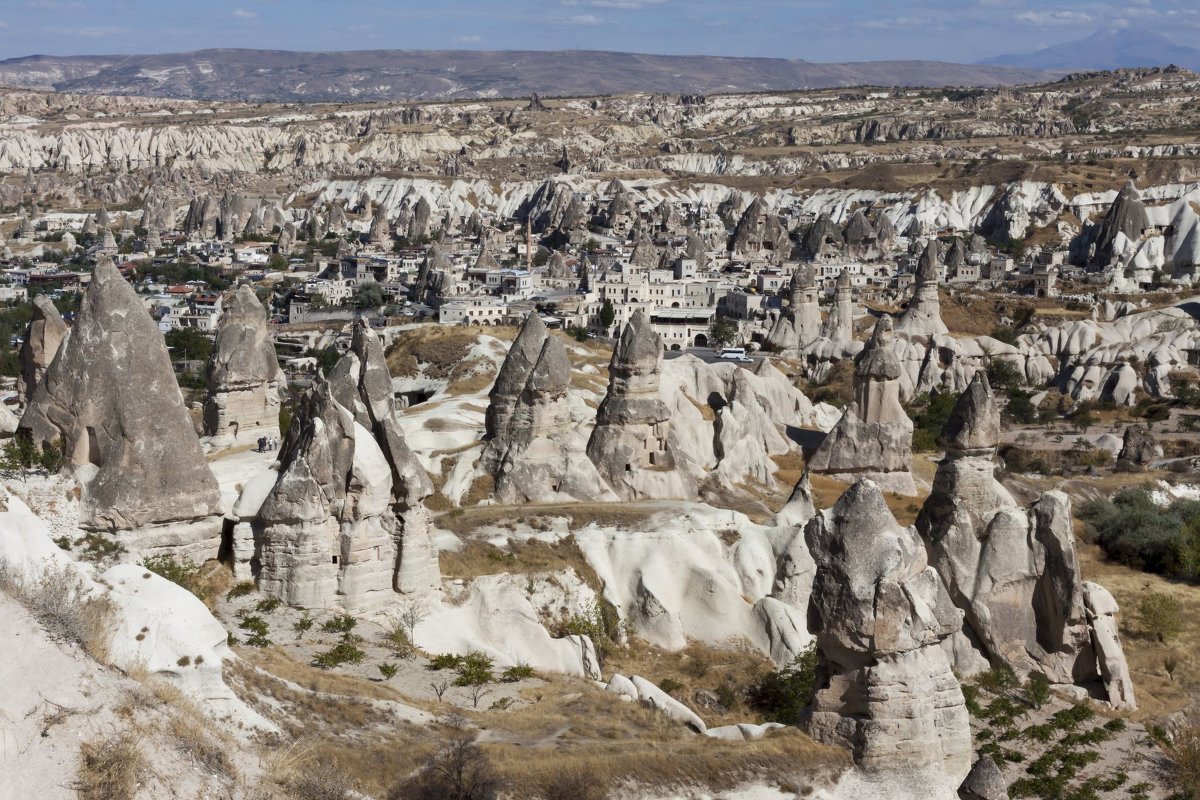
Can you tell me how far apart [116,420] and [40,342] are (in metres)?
6.63

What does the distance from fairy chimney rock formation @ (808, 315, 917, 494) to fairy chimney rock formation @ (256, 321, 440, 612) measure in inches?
618

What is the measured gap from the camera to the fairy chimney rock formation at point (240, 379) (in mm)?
23609

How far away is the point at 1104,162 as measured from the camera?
119m

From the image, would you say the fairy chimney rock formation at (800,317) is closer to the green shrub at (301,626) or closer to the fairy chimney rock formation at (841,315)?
the fairy chimney rock formation at (841,315)

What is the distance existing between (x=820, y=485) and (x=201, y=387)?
108ft

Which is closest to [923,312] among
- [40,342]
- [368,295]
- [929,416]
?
[929,416]

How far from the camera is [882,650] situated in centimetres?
1227

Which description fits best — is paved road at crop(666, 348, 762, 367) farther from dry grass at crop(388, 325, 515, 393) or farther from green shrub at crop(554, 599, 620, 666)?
green shrub at crop(554, 599, 620, 666)

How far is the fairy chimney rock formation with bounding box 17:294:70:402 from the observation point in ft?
62.8

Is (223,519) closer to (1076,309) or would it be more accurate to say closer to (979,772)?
(979,772)

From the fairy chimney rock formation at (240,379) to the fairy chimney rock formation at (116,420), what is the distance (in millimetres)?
9626

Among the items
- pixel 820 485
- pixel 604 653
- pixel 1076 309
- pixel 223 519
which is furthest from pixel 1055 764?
pixel 1076 309

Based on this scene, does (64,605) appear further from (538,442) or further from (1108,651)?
(1108,651)

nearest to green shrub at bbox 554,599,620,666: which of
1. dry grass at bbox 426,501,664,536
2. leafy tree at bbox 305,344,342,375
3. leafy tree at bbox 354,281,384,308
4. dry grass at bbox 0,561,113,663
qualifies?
dry grass at bbox 426,501,664,536
